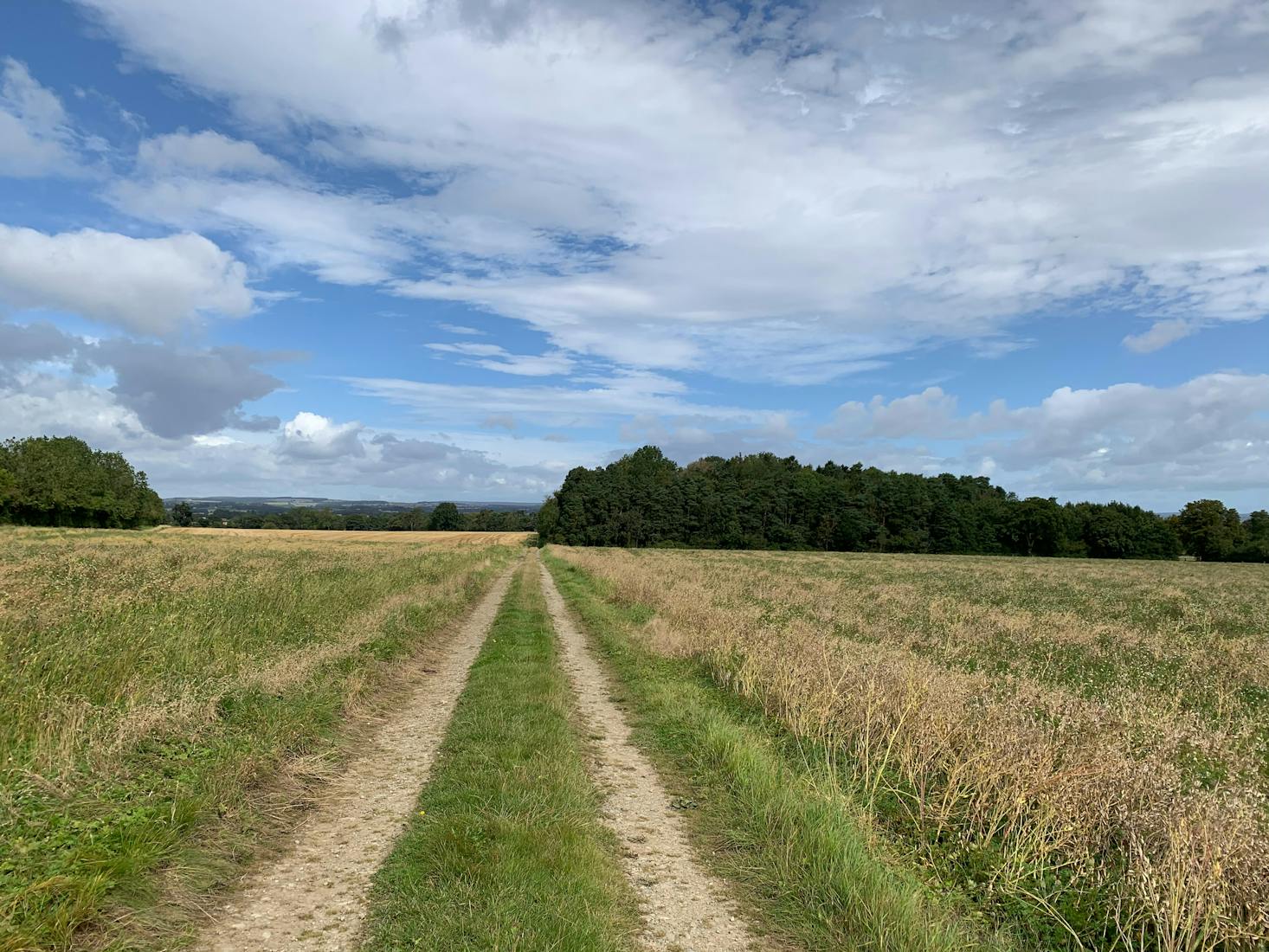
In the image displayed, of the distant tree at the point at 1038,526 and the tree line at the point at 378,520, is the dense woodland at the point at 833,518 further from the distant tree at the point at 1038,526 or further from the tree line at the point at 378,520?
the tree line at the point at 378,520

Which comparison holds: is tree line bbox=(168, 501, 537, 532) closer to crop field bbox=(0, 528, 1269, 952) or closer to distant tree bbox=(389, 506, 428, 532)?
distant tree bbox=(389, 506, 428, 532)

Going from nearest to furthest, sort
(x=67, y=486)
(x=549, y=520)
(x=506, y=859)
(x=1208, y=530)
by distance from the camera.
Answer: (x=506, y=859)
(x=67, y=486)
(x=1208, y=530)
(x=549, y=520)

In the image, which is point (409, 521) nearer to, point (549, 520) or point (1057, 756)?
point (549, 520)

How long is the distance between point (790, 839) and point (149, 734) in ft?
21.1

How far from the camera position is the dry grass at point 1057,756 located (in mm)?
4797

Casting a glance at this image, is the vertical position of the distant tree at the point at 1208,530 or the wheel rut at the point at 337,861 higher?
the distant tree at the point at 1208,530

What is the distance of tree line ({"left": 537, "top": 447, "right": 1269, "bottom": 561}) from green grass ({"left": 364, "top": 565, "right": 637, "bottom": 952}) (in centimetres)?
9492

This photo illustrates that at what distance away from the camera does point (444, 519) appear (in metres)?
162

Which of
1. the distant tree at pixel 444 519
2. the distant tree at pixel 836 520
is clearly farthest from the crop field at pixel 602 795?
the distant tree at pixel 444 519

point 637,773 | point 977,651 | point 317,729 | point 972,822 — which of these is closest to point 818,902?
point 972,822

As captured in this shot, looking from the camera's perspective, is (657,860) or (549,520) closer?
(657,860)

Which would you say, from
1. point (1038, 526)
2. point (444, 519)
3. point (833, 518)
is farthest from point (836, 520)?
point (444, 519)

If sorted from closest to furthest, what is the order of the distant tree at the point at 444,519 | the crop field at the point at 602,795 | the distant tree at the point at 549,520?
the crop field at the point at 602,795 < the distant tree at the point at 549,520 < the distant tree at the point at 444,519

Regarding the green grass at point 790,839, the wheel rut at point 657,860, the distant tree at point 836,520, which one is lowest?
the wheel rut at point 657,860
